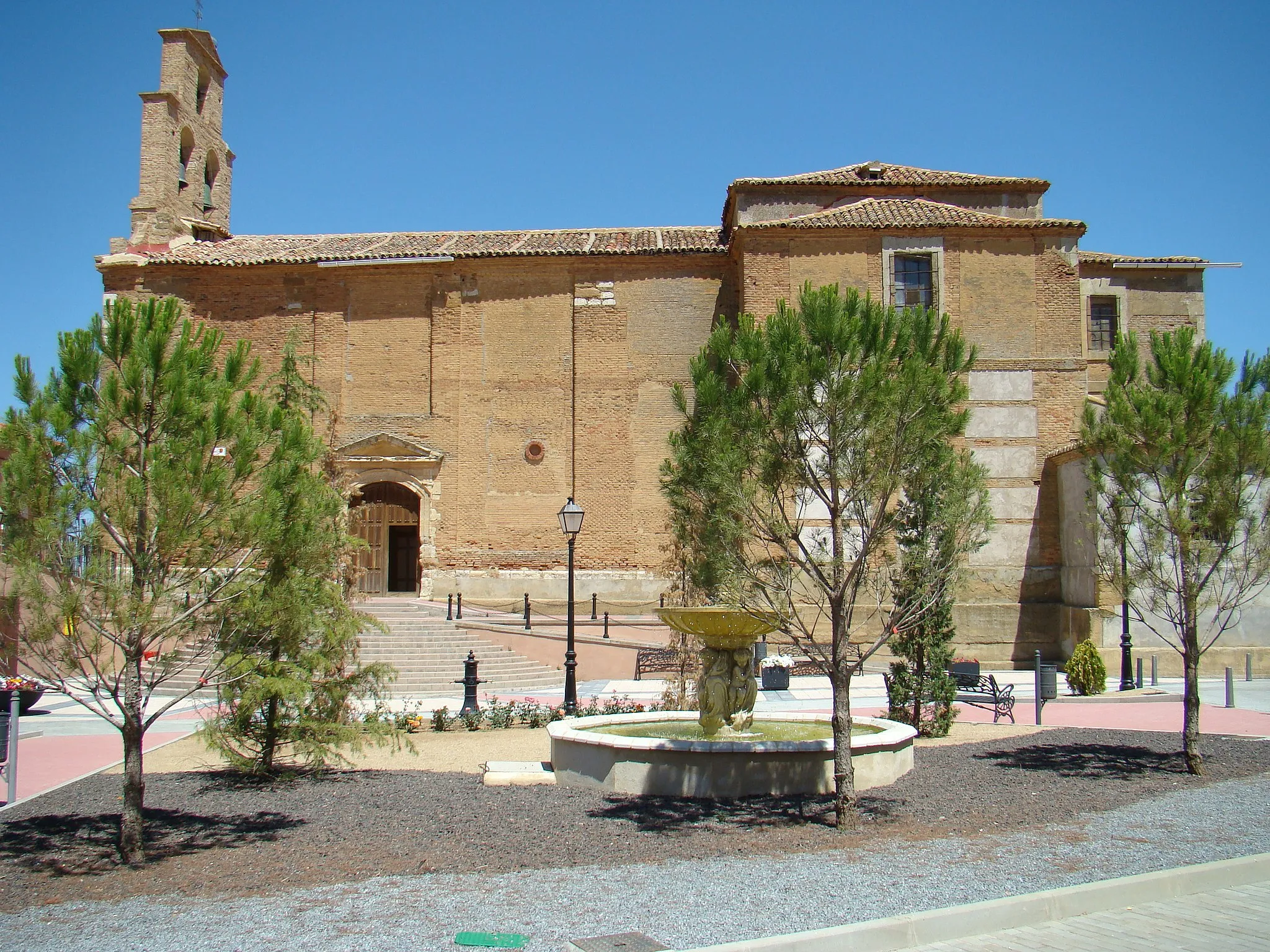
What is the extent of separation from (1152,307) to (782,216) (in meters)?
9.89

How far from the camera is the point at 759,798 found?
28.0 feet

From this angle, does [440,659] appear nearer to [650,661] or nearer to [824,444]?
[650,661]

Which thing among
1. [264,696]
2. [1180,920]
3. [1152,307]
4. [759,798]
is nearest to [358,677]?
[264,696]

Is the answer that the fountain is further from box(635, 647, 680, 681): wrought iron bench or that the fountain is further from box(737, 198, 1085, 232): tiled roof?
box(737, 198, 1085, 232): tiled roof

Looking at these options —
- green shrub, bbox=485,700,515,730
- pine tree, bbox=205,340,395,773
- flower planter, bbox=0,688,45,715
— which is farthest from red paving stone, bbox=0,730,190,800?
green shrub, bbox=485,700,515,730

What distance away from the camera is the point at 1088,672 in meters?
15.6

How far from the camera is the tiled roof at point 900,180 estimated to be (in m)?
23.9

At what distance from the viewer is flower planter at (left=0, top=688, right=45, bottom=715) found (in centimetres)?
1348

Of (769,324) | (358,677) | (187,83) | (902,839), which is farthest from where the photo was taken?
(187,83)

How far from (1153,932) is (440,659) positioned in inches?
614

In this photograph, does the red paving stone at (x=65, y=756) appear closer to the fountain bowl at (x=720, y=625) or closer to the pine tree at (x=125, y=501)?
the pine tree at (x=125, y=501)

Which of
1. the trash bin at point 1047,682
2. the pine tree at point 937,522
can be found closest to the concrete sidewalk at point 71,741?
the pine tree at point 937,522

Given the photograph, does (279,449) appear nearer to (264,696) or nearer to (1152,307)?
(264,696)

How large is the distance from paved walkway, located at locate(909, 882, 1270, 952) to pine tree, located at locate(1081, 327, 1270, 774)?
4.15 m
